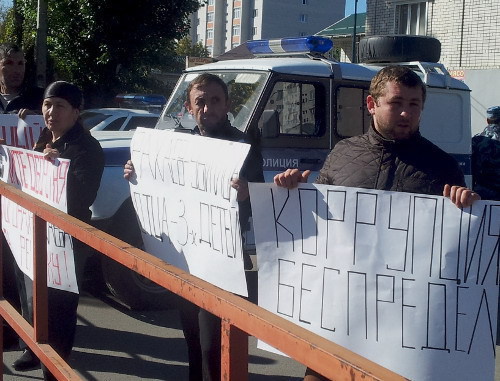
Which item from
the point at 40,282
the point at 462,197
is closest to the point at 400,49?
the point at 40,282

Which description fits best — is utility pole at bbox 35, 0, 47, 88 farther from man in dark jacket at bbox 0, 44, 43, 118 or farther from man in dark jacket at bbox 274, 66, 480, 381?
man in dark jacket at bbox 274, 66, 480, 381

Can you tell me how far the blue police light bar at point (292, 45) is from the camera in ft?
22.5

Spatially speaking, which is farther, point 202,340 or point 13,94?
point 13,94

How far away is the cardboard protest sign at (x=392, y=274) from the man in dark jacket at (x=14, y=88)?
9.80 ft

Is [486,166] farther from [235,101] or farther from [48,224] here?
[48,224]

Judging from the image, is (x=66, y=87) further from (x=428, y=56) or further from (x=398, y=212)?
(x=428, y=56)

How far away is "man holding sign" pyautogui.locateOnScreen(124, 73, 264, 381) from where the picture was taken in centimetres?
336

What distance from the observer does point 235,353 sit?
6.23 ft

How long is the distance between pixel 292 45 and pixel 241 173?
3.91 meters

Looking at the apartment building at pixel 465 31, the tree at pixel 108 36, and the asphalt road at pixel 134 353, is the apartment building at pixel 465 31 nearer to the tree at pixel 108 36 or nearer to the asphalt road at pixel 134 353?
the tree at pixel 108 36

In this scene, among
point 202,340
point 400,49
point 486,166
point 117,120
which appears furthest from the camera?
point 117,120

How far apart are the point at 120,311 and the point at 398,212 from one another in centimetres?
419

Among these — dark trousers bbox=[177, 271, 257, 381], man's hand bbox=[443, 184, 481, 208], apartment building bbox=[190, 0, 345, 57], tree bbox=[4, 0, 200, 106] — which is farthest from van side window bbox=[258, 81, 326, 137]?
apartment building bbox=[190, 0, 345, 57]

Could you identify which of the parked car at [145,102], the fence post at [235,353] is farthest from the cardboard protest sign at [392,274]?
the parked car at [145,102]
